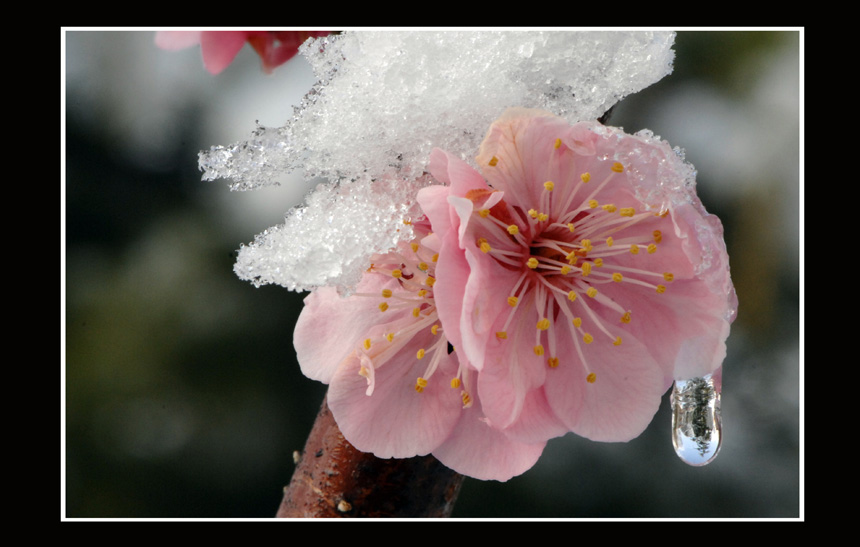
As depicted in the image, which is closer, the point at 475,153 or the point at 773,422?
the point at 475,153

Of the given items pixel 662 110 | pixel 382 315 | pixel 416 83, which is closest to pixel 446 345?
pixel 382 315

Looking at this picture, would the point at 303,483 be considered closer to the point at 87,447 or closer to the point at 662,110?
the point at 662,110

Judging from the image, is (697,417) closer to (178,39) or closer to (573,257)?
(573,257)

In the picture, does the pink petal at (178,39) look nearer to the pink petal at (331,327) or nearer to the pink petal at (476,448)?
the pink petal at (331,327)

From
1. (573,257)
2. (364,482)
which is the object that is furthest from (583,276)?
(364,482)

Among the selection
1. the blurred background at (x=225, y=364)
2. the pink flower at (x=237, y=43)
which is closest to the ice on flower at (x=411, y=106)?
the pink flower at (x=237, y=43)

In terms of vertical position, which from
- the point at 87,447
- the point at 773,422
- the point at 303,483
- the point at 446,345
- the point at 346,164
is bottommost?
the point at 87,447

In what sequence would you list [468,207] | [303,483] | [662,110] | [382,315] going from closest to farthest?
[468,207], [382,315], [303,483], [662,110]
